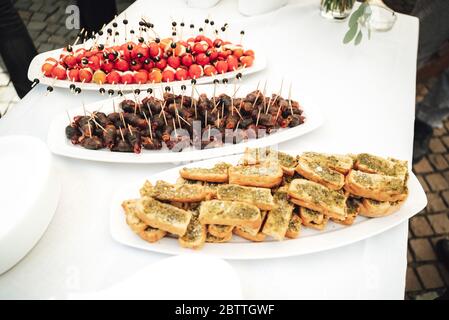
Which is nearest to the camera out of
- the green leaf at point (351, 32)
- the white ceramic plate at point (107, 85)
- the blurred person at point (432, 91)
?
the white ceramic plate at point (107, 85)

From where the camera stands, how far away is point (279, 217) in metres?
1.37

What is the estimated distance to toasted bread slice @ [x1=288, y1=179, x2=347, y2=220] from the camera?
1.36m

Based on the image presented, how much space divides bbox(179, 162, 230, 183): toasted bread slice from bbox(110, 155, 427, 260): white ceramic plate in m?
0.21

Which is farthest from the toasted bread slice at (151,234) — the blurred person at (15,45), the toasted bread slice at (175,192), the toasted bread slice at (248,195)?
the blurred person at (15,45)

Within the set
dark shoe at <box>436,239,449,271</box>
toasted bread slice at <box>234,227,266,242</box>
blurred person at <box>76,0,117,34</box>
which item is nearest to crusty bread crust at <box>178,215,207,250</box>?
toasted bread slice at <box>234,227,266,242</box>

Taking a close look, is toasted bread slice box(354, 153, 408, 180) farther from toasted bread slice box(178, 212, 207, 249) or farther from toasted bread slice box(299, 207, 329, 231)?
toasted bread slice box(178, 212, 207, 249)

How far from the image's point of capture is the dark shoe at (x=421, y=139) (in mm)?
3022

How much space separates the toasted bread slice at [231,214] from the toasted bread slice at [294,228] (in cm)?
13

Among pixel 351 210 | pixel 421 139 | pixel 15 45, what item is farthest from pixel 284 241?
pixel 421 139

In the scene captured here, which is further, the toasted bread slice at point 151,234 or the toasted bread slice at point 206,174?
the toasted bread slice at point 206,174

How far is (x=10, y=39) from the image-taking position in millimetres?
2320

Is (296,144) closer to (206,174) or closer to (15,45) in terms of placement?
(206,174)

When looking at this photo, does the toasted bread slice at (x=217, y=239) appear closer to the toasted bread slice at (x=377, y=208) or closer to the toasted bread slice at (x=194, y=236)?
the toasted bread slice at (x=194, y=236)
